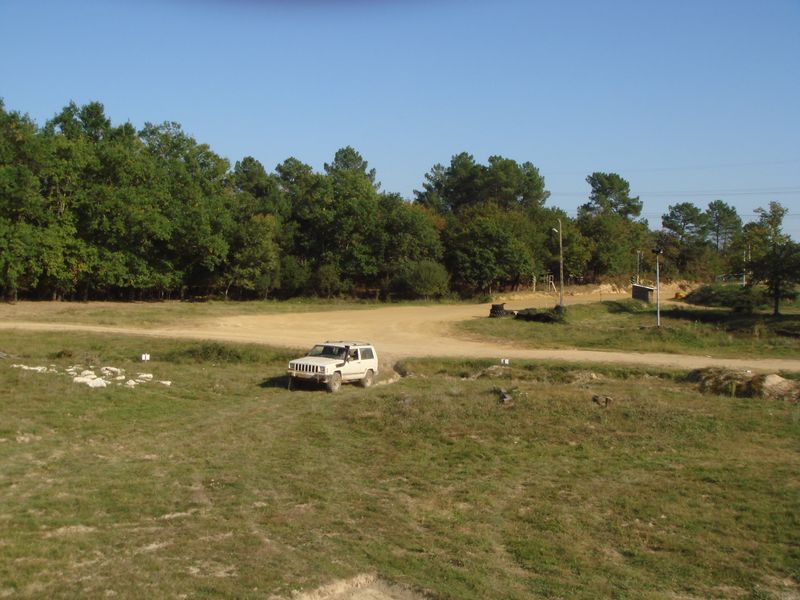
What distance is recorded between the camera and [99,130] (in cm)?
7231

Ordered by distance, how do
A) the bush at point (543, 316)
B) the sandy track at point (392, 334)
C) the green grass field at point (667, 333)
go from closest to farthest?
the sandy track at point (392, 334) → the green grass field at point (667, 333) → the bush at point (543, 316)

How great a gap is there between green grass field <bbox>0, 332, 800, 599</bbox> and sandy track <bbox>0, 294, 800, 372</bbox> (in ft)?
27.8

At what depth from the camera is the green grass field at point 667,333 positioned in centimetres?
3744

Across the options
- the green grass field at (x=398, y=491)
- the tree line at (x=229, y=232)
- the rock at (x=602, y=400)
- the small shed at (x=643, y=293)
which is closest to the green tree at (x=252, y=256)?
the tree line at (x=229, y=232)

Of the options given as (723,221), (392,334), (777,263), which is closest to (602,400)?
(392,334)

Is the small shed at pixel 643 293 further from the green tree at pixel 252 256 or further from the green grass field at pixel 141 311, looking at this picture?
the green tree at pixel 252 256

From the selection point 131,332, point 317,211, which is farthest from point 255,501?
point 317,211

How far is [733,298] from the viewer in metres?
62.9

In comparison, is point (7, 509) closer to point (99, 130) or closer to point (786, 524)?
point (786, 524)

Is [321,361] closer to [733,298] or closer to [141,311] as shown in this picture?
[141,311]

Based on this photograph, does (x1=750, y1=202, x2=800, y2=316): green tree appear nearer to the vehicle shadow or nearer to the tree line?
the tree line

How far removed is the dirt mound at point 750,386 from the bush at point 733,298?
1221 inches

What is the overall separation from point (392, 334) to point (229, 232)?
29.2 m

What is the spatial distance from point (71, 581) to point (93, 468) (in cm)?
627
